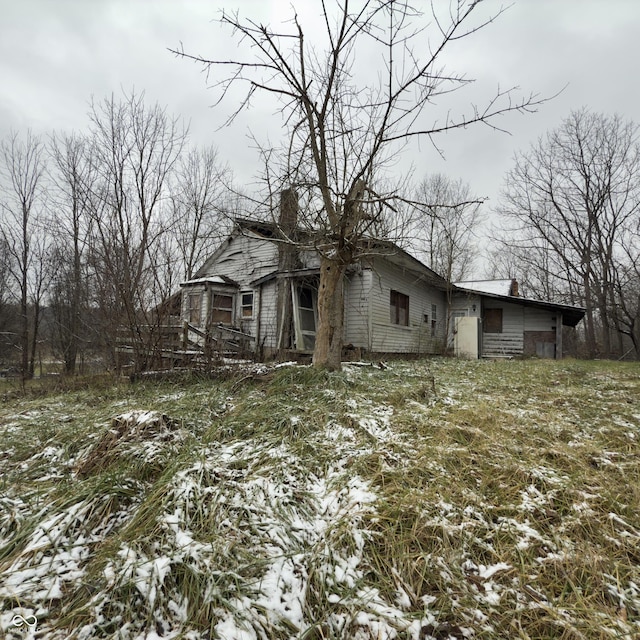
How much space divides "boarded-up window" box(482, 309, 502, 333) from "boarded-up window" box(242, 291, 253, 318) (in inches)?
423

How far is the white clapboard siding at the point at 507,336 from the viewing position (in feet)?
50.2

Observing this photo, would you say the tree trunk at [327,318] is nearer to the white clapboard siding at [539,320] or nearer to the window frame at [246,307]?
the window frame at [246,307]

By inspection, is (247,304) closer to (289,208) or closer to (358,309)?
(358,309)

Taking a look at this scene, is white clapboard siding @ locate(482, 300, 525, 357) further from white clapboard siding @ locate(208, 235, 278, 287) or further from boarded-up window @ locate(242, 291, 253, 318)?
boarded-up window @ locate(242, 291, 253, 318)

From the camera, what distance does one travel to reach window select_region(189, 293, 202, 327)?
1371 centimetres

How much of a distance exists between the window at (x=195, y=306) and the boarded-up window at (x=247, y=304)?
1765mm

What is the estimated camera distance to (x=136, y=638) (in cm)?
125

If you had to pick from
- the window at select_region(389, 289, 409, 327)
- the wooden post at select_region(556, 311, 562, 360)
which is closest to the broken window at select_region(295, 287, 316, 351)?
the window at select_region(389, 289, 409, 327)

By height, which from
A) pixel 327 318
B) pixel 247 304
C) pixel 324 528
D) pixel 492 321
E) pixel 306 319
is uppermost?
pixel 247 304

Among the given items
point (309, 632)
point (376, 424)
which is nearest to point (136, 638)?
point (309, 632)

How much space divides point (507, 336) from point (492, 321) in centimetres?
93

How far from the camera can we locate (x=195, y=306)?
13.9 meters

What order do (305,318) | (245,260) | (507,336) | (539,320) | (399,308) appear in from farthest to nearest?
(507,336) < (539,320) < (245,260) < (399,308) < (305,318)

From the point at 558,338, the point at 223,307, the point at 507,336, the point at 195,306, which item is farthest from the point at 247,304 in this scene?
the point at 558,338
